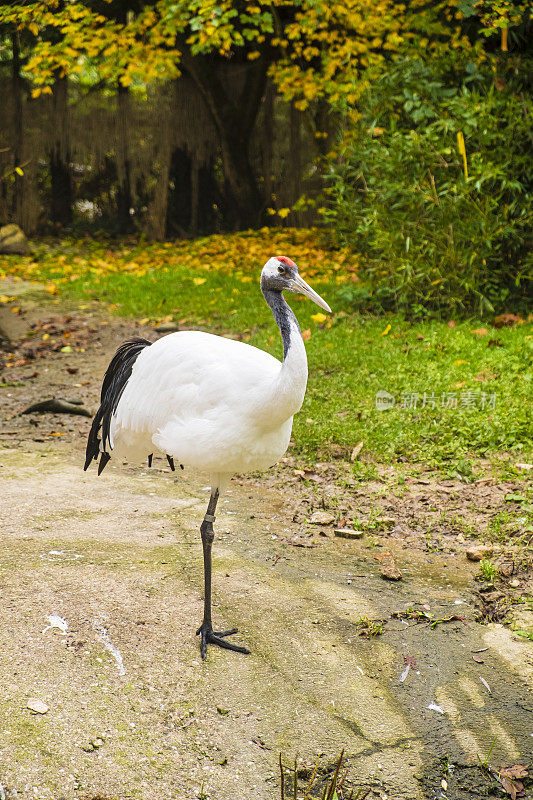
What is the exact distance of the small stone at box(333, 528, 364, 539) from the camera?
4.38 m

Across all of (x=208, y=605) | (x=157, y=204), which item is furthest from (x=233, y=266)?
(x=208, y=605)

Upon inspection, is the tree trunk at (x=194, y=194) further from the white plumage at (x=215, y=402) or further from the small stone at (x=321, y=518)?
the white plumage at (x=215, y=402)

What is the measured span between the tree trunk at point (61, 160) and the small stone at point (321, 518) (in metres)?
11.7

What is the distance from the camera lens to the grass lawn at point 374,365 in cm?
525

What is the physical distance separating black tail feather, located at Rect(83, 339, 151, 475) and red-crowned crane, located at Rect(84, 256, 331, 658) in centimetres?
9

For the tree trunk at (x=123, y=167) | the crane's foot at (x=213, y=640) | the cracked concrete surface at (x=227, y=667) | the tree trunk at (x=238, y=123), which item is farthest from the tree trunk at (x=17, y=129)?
the crane's foot at (x=213, y=640)

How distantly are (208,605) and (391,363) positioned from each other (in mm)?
3565

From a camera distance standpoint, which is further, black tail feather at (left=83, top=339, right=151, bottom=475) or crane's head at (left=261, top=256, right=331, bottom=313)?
black tail feather at (left=83, top=339, right=151, bottom=475)

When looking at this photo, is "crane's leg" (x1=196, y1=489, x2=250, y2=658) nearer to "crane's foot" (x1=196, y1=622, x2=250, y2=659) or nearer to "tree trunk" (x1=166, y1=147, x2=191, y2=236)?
"crane's foot" (x1=196, y1=622, x2=250, y2=659)

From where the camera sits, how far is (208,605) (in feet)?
10.9

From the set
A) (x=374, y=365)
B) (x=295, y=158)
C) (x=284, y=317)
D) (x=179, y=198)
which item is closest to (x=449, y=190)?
(x=374, y=365)

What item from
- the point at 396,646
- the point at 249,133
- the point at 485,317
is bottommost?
the point at 396,646

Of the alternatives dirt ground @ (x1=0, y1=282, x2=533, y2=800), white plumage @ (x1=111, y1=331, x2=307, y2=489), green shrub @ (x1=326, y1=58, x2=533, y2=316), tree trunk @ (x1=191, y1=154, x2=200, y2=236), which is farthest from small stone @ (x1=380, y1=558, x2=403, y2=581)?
tree trunk @ (x1=191, y1=154, x2=200, y2=236)

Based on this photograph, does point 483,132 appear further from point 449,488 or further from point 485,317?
point 449,488
